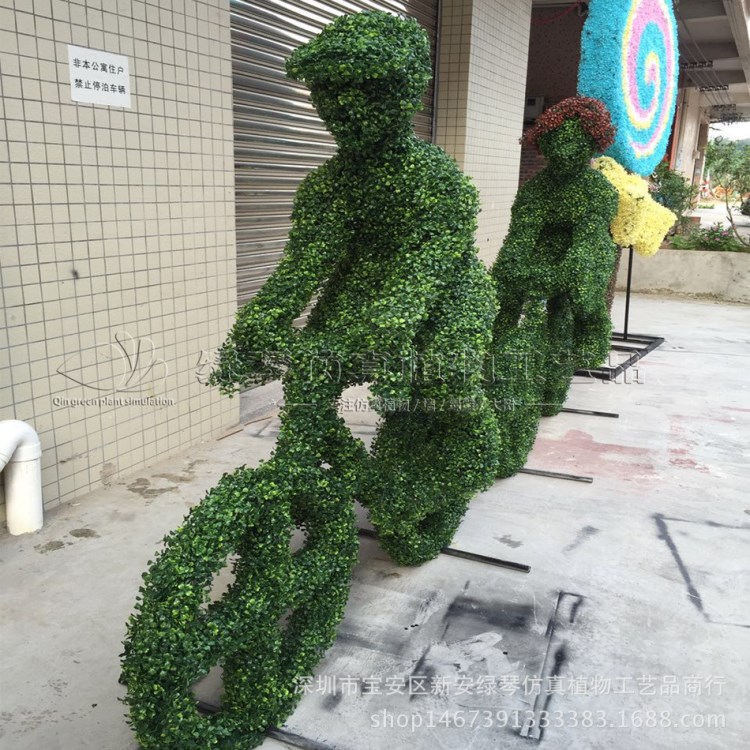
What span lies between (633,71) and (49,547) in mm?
6206

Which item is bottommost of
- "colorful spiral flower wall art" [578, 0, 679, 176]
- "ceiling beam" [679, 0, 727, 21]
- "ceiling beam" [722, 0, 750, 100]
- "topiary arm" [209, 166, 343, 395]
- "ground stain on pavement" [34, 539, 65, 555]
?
"ground stain on pavement" [34, 539, 65, 555]

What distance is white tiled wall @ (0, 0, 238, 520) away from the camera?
3916mm

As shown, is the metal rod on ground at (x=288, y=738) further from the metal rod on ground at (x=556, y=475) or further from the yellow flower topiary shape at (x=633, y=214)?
the yellow flower topiary shape at (x=633, y=214)

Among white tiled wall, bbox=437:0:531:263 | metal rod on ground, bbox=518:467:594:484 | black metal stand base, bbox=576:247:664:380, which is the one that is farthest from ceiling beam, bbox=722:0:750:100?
metal rod on ground, bbox=518:467:594:484

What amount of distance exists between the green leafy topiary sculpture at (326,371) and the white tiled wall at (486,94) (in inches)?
221

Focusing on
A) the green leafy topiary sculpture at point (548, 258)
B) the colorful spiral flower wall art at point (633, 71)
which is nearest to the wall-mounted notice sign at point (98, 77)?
the green leafy topiary sculpture at point (548, 258)

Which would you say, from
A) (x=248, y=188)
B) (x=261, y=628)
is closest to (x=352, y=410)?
(x=248, y=188)

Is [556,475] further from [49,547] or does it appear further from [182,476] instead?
[49,547]

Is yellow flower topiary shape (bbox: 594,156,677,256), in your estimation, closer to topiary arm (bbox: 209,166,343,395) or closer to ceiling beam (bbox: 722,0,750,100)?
topiary arm (bbox: 209,166,343,395)

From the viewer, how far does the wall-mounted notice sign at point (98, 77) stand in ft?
13.4

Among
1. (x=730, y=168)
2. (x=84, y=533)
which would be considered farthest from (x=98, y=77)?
(x=730, y=168)

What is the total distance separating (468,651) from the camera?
3191 mm

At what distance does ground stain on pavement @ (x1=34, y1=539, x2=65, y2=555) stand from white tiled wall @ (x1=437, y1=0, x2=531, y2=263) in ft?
20.0

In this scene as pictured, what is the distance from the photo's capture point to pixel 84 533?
4.16 meters
